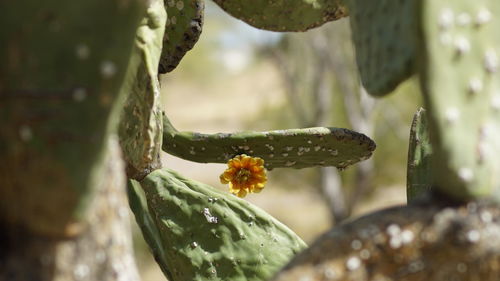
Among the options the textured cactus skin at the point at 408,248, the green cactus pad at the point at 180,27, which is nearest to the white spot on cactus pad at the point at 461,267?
the textured cactus skin at the point at 408,248

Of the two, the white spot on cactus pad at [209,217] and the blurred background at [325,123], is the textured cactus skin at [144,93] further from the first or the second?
the blurred background at [325,123]

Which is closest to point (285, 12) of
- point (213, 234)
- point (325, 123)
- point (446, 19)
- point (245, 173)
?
point (245, 173)

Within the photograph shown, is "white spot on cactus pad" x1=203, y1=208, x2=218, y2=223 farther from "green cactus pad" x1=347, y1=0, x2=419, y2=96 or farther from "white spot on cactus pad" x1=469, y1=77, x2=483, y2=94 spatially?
"white spot on cactus pad" x1=469, y1=77, x2=483, y2=94

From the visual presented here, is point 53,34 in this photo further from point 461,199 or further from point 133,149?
point 133,149

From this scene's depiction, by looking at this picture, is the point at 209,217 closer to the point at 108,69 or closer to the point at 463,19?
the point at 463,19

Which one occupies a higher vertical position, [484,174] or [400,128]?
[484,174]

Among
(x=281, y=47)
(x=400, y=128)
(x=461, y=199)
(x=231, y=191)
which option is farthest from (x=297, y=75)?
(x=461, y=199)
